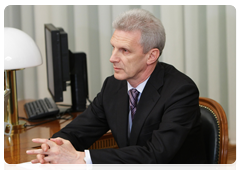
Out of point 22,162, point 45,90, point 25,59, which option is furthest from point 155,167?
point 45,90

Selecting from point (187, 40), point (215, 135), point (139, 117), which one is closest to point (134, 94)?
point (139, 117)

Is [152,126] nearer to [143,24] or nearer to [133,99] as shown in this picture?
[133,99]

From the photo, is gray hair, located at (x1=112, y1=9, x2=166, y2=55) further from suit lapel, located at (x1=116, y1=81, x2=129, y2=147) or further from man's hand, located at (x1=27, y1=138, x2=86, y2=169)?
man's hand, located at (x1=27, y1=138, x2=86, y2=169)

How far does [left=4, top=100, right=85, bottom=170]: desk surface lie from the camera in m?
1.46

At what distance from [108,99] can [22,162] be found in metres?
0.52

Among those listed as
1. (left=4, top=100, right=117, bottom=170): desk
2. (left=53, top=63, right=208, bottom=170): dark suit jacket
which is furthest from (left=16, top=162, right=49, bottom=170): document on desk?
(left=53, top=63, right=208, bottom=170): dark suit jacket

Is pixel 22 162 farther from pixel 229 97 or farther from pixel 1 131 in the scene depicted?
pixel 229 97

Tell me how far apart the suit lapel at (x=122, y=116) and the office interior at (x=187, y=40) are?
4.08 ft

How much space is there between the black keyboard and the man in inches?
25.4

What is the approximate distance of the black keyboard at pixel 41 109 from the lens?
223cm

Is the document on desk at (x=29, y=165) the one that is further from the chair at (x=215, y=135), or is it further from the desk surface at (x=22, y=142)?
the chair at (x=215, y=135)

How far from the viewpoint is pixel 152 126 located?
1.46 m

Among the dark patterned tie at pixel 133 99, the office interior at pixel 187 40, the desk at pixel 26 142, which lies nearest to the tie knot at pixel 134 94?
the dark patterned tie at pixel 133 99

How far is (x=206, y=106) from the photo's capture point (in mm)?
1650
